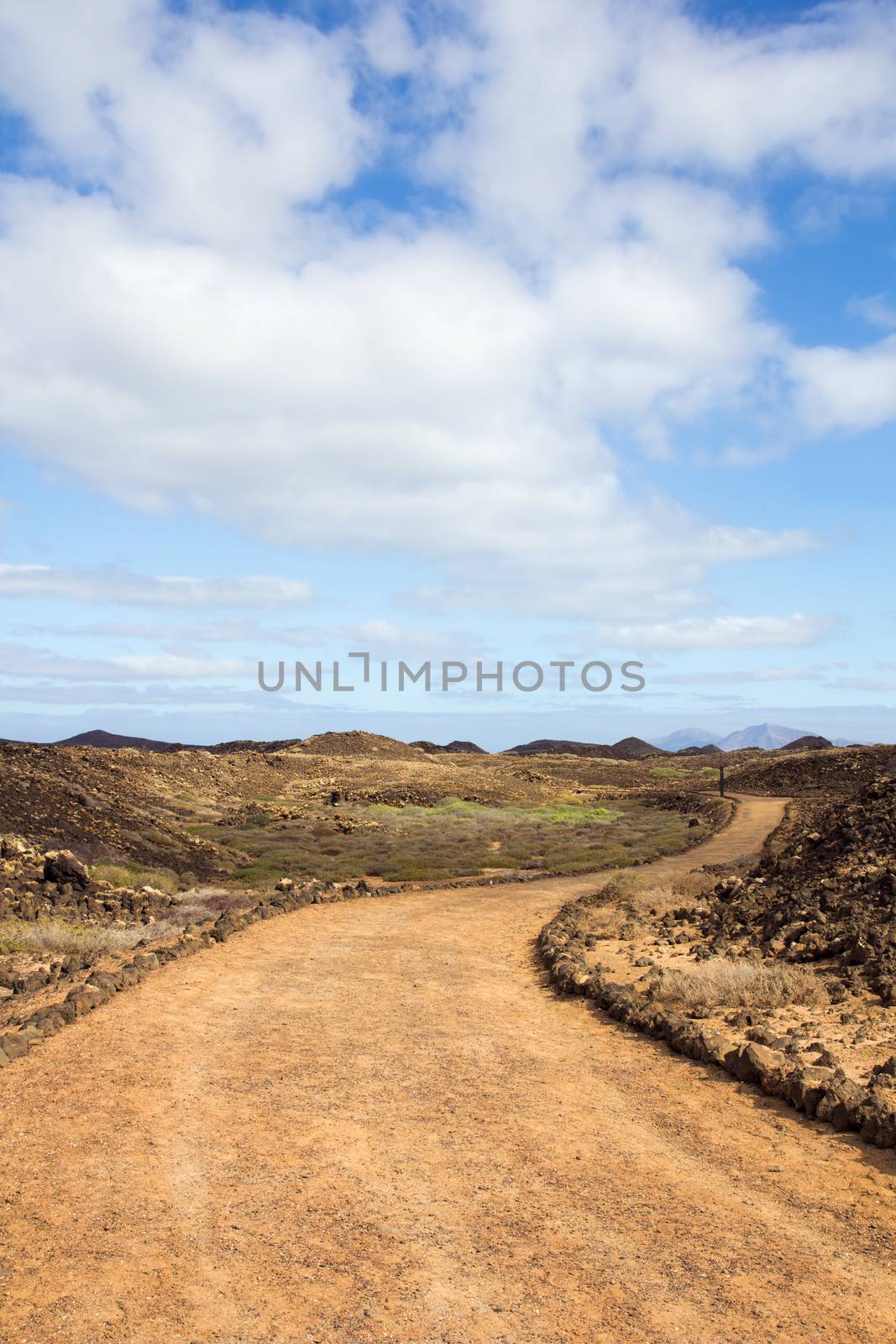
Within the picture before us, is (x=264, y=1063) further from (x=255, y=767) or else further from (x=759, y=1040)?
(x=255, y=767)

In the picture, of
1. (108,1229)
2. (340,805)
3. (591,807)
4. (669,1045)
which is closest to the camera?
(108,1229)

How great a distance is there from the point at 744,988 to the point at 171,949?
352 inches

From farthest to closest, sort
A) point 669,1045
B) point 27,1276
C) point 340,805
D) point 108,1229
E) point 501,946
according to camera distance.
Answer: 1. point 340,805
2. point 501,946
3. point 669,1045
4. point 108,1229
5. point 27,1276

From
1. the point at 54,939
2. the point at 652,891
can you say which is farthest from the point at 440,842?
the point at 54,939

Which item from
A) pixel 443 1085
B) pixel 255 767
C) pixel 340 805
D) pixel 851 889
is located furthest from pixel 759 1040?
pixel 255 767

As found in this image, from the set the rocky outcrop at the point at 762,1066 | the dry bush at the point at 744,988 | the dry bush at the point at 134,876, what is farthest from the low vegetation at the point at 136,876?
the dry bush at the point at 744,988

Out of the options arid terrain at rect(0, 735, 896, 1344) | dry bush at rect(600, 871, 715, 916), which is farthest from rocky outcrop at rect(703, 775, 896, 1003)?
dry bush at rect(600, 871, 715, 916)

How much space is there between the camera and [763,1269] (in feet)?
18.0

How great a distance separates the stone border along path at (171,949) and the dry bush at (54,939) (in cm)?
33

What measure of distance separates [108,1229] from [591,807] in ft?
143

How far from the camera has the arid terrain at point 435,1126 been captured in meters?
5.15

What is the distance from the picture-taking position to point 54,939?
14.4m

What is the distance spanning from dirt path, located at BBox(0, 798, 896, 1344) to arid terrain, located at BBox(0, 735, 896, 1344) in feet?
0.09

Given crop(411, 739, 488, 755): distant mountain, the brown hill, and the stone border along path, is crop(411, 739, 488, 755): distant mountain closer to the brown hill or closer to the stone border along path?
the brown hill
